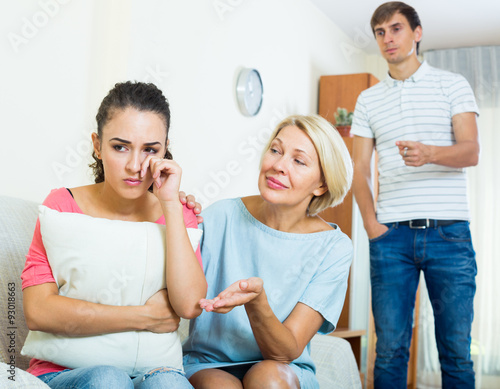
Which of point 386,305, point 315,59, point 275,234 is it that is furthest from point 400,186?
point 315,59

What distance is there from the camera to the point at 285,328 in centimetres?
124

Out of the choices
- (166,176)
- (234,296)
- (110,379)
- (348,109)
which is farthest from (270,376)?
(348,109)

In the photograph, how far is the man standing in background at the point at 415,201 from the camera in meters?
1.95

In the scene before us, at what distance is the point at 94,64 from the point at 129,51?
0.50ft

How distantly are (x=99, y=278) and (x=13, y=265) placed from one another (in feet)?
1.15

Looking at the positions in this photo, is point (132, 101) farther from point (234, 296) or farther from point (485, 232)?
point (485, 232)

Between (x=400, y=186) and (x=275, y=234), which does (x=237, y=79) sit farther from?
(x=275, y=234)

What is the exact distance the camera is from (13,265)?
4.41 feet

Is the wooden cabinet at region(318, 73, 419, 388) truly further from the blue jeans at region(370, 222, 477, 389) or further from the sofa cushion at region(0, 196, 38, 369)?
the sofa cushion at region(0, 196, 38, 369)

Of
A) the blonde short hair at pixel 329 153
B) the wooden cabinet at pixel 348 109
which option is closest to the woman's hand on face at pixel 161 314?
the blonde short hair at pixel 329 153

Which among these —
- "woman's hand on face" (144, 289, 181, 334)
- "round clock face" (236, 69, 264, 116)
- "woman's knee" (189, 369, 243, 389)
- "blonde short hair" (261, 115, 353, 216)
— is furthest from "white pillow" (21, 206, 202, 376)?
"round clock face" (236, 69, 264, 116)

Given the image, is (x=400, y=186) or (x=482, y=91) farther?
(x=482, y=91)

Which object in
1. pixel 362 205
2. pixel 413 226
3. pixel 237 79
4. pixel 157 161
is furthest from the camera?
pixel 237 79

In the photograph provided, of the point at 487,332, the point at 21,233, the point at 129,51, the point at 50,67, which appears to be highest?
the point at 129,51
